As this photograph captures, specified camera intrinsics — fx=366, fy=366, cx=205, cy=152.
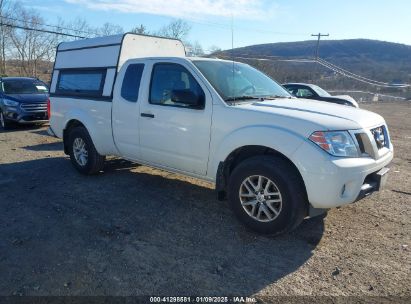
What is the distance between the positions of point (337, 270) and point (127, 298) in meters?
1.88

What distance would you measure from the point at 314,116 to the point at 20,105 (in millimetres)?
10625

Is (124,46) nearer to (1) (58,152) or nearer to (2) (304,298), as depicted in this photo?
(1) (58,152)

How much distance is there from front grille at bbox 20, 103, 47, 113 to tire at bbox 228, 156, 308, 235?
976 cm

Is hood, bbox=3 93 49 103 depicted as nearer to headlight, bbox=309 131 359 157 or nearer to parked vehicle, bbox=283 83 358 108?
parked vehicle, bbox=283 83 358 108

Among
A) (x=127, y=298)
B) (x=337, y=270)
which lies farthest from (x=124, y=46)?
(x=337, y=270)

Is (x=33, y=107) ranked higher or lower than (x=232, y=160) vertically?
lower

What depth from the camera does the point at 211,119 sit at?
4.30 metres

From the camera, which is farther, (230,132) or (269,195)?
(230,132)

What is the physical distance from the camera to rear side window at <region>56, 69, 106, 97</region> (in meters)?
5.95

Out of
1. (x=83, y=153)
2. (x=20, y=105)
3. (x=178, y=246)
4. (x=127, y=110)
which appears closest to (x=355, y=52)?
(x=20, y=105)

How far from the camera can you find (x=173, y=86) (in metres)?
4.85

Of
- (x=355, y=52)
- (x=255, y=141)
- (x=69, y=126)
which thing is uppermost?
(x=355, y=52)

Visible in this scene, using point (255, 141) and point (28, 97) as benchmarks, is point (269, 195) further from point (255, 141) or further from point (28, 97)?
point (28, 97)

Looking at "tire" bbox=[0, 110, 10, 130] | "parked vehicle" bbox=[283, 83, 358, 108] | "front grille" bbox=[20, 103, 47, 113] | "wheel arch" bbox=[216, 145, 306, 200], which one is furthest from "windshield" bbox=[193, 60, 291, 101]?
"tire" bbox=[0, 110, 10, 130]
